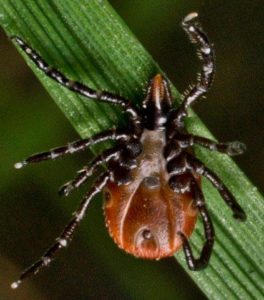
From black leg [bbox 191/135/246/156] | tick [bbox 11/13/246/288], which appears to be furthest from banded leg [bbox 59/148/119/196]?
black leg [bbox 191/135/246/156]

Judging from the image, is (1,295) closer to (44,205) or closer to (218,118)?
(44,205)

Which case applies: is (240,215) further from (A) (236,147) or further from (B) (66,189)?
(B) (66,189)

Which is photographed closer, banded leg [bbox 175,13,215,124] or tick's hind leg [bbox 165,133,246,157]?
banded leg [bbox 175,13,215,124]

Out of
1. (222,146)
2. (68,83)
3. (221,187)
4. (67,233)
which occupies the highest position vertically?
(68,83)

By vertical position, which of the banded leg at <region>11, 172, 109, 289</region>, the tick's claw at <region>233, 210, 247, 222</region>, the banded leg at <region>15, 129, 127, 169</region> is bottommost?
the tick's claw at <region>233, 210, 247, 222</region>

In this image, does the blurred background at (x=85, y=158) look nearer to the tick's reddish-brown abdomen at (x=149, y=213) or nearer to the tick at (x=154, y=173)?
the tick at (x=154, y=173)

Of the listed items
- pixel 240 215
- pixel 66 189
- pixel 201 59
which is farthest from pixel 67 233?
pixel 201 59

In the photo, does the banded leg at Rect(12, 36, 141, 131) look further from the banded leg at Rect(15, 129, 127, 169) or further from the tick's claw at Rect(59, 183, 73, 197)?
the tick's claw at Rect(59, 183, 73, 197)

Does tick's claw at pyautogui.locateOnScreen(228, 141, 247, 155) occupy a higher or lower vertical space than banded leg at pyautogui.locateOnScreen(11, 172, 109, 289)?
lower
